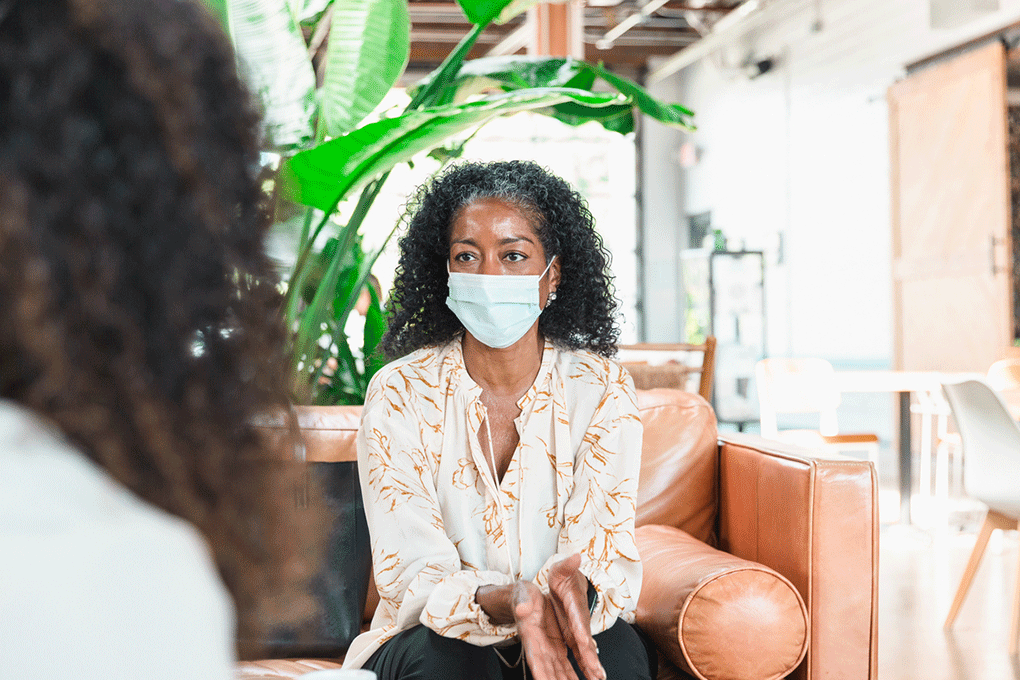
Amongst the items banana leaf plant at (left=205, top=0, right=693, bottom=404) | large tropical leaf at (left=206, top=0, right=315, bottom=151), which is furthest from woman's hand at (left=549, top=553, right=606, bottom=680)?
large tropical leaf at (left=206, top=0, right=315, bottom=151)

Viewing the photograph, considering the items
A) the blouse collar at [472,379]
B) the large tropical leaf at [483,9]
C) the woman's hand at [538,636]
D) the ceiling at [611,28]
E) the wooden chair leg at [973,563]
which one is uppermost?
the ceiling at [611,28]

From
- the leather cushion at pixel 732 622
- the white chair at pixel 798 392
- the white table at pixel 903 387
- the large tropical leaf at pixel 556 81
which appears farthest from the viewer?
the white chair at pixel 798 392

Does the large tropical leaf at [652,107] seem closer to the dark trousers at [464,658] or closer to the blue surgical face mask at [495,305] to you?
the blue surgical face mask at [495,305]

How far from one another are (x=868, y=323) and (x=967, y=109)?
2.11 m

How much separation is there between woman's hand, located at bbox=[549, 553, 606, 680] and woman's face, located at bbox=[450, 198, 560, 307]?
574 millimetres

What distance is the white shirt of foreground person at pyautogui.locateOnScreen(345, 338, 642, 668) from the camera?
→ 1572mm

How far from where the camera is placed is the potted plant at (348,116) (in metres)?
1.95

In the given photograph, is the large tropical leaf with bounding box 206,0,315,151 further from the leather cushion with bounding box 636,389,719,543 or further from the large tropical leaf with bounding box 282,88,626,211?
the leather cushion with bounding box 636,389,719,543

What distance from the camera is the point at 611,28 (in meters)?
9.80

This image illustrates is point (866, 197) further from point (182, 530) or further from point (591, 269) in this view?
point (182, 530)

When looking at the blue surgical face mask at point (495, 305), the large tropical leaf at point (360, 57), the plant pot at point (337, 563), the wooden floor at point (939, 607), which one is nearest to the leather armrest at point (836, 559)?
the blue surgical face mask at point (495, 305)

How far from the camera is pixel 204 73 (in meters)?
0.49

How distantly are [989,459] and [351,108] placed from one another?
88.9 inches

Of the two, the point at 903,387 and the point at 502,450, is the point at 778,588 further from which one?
the point at 903,387
